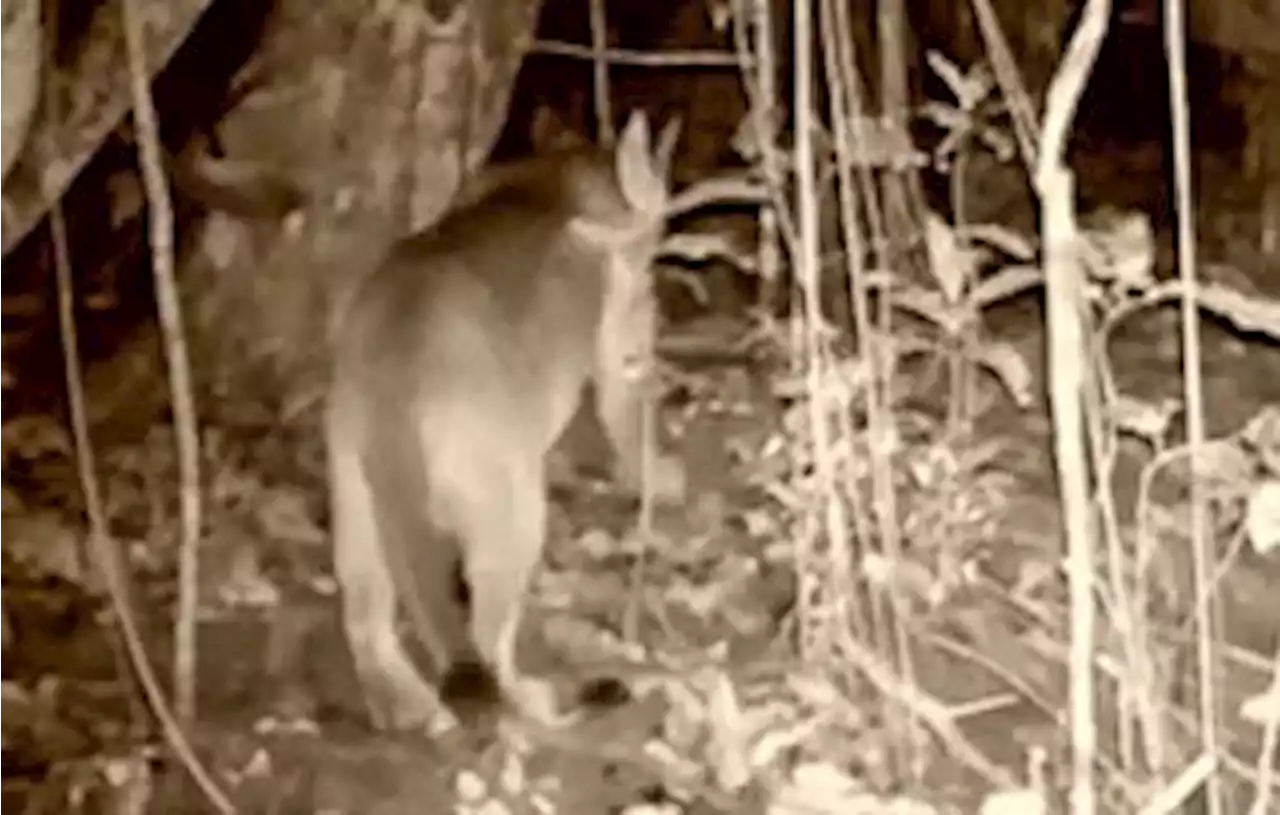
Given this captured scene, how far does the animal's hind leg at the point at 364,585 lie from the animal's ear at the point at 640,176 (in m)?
0.20

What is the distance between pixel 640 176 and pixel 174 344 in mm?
266

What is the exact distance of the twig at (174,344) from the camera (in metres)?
1.58

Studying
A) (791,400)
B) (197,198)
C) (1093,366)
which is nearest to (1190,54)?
(1093,366)

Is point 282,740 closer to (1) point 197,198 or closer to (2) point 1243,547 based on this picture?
(1) point 197,198

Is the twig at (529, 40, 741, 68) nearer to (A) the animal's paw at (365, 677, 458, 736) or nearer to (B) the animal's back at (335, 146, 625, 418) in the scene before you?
(B) the animal's back at (335, 146, 625, 418)

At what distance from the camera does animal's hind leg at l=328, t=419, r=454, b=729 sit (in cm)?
153

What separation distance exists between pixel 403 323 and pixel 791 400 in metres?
0.21

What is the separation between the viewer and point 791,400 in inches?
61.8

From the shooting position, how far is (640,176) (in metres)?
1.59

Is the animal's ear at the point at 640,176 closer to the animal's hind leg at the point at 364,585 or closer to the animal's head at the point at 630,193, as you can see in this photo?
the animal's head at the point at 630,193

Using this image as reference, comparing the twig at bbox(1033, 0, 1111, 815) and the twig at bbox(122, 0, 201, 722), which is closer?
the twig at bbox(1033, 0, 1111, 815)

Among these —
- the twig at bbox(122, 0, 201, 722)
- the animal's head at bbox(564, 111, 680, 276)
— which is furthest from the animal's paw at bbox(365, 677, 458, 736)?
the animal's head at bbox(564, 111, 680, 276)

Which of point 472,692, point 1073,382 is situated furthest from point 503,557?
point 1073,382

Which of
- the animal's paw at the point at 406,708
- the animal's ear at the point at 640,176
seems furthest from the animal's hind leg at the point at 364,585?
the animal's ear at the point at 640,176
